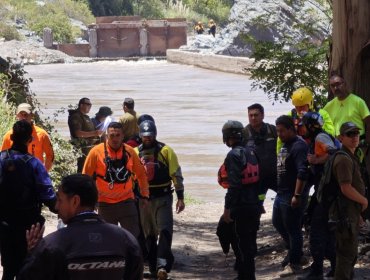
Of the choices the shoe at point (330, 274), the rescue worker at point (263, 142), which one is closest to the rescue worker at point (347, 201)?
the shoe at point (330, 274)

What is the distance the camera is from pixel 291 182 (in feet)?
30.6

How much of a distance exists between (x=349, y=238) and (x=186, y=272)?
130 inches

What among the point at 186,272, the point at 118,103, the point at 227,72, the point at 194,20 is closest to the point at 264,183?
the point at 186,272

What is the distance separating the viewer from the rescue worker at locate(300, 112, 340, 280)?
8.73 m

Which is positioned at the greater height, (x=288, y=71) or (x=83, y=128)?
(x=288, y=71)

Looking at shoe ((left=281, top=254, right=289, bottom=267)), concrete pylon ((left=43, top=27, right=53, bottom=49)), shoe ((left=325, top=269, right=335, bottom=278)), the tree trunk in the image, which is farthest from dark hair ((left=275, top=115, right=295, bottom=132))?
concrete pylon ((left=43, top=27, right=53, bottom=49))

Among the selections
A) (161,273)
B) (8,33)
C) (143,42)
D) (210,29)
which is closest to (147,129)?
(161,273)

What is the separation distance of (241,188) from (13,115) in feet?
24.5

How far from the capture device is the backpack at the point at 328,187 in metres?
7.86

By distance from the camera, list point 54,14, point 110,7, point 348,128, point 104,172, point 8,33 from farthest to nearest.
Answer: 1. point 110,7
2. point 54,14
3. point 8,33
4. point 104,172
5. point 348,128

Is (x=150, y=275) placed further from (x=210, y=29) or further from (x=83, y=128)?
(x=210, y=29)

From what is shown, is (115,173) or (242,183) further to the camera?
(115,173)

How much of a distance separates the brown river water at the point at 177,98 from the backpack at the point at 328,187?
10171 millimetres

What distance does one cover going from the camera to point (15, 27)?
71312 mm
